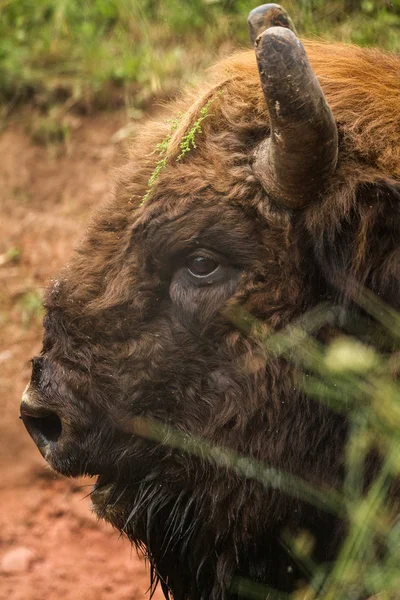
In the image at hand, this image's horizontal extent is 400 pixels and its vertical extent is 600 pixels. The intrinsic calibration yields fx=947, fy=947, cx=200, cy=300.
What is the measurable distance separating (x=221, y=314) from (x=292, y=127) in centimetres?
76

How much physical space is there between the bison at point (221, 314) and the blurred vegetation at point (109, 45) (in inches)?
112

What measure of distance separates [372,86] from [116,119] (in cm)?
417

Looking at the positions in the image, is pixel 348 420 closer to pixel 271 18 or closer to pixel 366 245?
pixel 366 245

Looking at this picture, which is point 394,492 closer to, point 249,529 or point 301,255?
point 249,529

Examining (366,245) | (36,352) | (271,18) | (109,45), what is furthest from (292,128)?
(109,45)

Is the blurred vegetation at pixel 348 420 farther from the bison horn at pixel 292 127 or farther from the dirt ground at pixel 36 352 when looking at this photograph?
the dirt ground at pixel 36 352

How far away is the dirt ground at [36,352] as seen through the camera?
219 inches

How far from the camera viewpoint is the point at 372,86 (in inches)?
146

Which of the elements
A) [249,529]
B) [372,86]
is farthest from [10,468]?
[372,86]

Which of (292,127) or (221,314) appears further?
(221,314)

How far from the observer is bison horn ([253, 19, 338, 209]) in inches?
122

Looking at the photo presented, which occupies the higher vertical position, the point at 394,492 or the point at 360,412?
the point at 360,412

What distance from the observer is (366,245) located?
11.1ft

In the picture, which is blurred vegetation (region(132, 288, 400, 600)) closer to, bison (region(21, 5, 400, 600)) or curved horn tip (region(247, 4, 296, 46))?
bison (region(21, 5, 400, 600))
